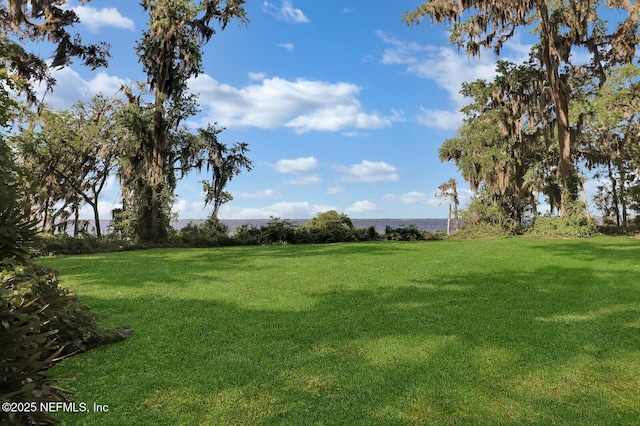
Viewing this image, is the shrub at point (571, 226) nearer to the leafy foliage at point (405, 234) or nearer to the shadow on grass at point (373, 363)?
the leafy foliage at point (405, 234)

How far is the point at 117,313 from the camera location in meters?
5.19

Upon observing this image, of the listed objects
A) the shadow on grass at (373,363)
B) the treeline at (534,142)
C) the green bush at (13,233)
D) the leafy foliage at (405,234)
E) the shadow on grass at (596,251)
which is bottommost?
the shadow on grass at (373,363)

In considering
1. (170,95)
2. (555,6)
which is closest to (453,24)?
(555,6)

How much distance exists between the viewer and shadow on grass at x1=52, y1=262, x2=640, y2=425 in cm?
267

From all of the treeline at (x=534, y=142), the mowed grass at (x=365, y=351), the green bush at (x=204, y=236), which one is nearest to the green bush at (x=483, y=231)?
the treeline at (x=534, y=142)

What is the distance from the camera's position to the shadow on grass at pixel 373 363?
2.67m

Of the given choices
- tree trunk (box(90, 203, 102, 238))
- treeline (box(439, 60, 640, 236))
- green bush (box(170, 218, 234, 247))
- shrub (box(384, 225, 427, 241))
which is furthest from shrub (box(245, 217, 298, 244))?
treeline (box(439, 60, 640, 236))

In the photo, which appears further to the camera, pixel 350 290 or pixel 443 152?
pixel 443 152

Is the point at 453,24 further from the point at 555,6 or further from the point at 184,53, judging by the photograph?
the point at 184,53

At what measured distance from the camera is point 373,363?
3.46 meters

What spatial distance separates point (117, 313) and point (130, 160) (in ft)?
45.9

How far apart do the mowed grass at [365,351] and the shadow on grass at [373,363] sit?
0.05 feet

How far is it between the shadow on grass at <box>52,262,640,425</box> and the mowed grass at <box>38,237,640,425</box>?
0.02 m

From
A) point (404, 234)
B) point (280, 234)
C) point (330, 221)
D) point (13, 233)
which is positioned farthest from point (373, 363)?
point (330, 221)
